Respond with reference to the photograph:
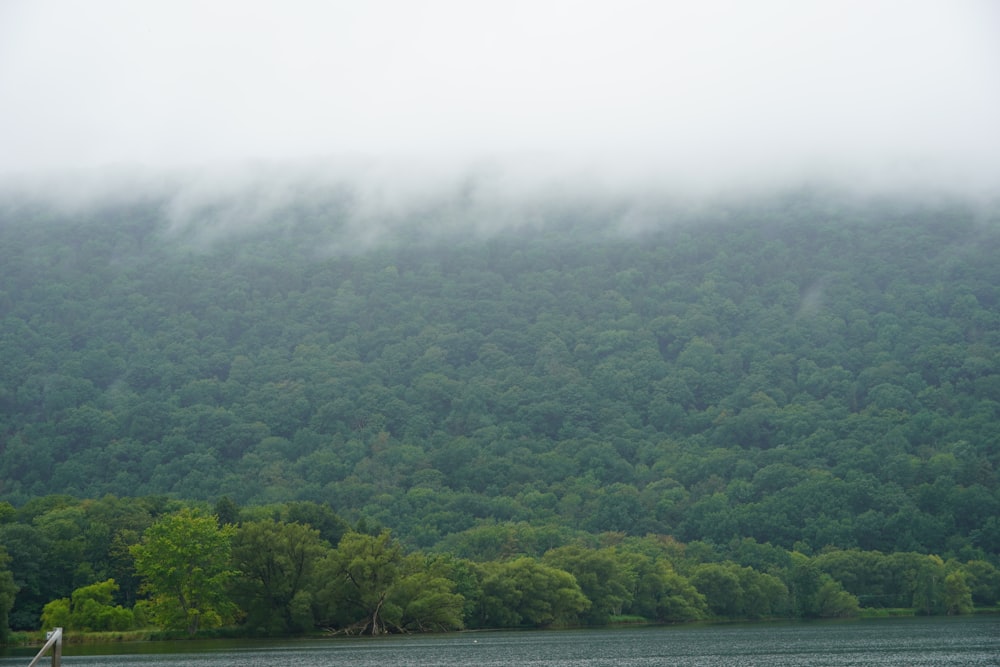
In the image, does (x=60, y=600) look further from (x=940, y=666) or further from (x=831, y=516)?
(x=831, y=516)

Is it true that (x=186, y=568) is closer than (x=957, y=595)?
Yes

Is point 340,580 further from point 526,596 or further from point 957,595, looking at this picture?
point 957,595

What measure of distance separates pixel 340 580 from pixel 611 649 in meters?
35.6

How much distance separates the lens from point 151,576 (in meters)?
119

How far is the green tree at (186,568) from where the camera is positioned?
11838 cm

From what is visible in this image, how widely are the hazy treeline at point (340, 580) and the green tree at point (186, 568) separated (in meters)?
0.13

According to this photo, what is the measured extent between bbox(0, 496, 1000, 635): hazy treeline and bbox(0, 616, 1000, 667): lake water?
217 inches

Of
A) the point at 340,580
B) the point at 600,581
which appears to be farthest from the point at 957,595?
the point at 340,580

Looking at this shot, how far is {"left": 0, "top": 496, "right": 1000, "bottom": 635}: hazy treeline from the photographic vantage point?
393ft

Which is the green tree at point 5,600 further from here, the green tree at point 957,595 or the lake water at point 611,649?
the green tree at point 957,595

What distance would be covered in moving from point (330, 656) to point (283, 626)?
33829mm

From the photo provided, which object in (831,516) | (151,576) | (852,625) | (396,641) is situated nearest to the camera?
(396,641)

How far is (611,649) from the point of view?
305 feet

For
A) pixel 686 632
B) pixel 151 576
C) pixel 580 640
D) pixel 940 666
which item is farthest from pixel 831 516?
pixel 940 666
